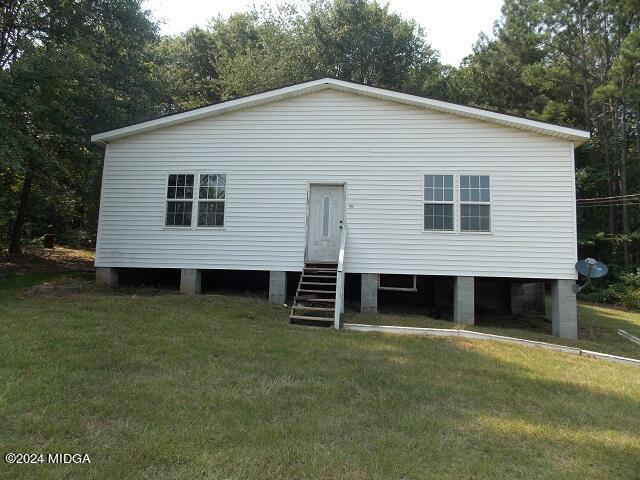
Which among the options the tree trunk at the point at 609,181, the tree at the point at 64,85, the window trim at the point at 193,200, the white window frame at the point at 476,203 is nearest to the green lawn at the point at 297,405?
the white window frame at the point at 476,203

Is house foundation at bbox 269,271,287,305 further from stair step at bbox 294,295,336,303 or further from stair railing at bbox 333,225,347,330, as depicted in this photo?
stair railing at bbox 333,225,347,330

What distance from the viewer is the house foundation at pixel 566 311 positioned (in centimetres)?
980

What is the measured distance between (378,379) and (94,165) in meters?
16.2

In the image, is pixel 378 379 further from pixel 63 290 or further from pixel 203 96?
pixel 203 96

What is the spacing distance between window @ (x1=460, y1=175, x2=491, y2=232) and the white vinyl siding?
163mm

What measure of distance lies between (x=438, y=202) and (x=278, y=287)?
14.1ft

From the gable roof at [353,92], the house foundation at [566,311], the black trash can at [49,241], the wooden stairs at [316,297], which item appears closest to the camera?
the wooden stairs at [316,297]

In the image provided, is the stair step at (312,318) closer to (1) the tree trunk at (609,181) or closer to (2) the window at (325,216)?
(2) the window at (325,216)

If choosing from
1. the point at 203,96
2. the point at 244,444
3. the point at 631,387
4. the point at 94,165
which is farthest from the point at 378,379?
the point at 203,96

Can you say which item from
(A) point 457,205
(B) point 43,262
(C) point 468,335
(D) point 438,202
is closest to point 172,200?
(D) point 438,202

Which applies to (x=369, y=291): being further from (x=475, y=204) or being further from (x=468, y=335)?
(x=475, y=204)

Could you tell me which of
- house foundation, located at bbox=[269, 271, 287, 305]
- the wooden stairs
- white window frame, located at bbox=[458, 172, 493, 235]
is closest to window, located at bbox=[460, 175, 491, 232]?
white window frame, located at bbox=[458, 172, 493, 235]

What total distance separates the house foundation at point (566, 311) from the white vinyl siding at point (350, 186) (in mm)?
321

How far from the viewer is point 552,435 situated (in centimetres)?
395
